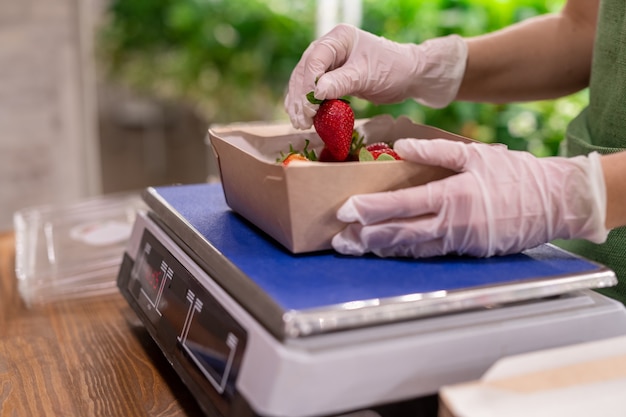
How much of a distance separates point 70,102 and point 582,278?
2.60 meters

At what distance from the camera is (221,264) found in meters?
A: 0.88

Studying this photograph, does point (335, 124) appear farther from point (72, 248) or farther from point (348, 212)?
point (72, 248)

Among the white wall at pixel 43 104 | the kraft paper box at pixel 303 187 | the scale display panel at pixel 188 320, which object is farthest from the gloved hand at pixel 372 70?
the white wall at pixel 43 104

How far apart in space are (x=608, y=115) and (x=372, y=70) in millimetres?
398

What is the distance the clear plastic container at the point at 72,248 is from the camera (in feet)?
A: 4.24

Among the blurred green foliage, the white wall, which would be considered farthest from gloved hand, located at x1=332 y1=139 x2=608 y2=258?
the white wall

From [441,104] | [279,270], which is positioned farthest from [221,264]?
[441,104]

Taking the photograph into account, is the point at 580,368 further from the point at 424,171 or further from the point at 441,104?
the point at 441,104

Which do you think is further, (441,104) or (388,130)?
(441,104)

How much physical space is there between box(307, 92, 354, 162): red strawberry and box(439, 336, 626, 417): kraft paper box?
455 millimetres

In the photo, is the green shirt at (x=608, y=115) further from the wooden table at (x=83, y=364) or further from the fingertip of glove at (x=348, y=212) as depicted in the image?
the wooden table at (x=83, y=364)

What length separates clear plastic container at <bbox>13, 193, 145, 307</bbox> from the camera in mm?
1291

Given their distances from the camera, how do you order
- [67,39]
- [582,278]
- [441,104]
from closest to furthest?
[582,278], [441,104], [67,39]

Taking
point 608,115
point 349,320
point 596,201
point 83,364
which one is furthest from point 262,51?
point 349,320
